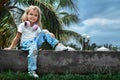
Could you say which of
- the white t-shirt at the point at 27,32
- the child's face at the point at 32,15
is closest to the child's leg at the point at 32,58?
the white t-shirt at the point at 27,32

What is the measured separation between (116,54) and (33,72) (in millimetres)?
1621

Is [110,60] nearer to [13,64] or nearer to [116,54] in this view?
[116,54]

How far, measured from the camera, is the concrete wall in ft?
25.0

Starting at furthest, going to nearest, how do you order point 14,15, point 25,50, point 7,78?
point 14,15, point 25,50, point 7,78

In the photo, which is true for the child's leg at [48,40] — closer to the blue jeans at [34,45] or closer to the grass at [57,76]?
the blue jeans at [34,45]

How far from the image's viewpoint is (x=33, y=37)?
25.1ft

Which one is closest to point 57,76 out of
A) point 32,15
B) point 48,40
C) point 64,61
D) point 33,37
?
point 64,61

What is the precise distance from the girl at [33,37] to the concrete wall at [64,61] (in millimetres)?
161

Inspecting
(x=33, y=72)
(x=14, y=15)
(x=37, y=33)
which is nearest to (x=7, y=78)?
(x=33, y=72)

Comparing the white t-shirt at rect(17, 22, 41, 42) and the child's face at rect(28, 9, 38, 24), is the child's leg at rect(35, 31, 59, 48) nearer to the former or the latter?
the white t-shirt at rect(17, 22, 41, 42)

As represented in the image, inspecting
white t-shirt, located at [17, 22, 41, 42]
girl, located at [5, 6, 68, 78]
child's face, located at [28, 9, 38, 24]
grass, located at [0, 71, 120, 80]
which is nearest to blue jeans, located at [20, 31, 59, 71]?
girl, located at [5, 6, 68, 78]

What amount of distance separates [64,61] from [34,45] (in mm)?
656

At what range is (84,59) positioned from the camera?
7738 mm

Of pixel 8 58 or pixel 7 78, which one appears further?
pixel 8 58
